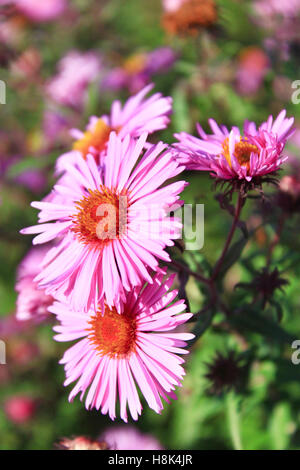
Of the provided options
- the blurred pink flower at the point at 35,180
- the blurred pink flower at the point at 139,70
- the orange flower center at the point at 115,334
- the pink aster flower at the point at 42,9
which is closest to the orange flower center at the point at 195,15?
the blurred pink flower at the point at 139,70

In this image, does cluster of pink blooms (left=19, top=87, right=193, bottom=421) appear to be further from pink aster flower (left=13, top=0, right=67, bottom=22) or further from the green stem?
pink aster flower (left=13, top=0, right=67, bottom=22)

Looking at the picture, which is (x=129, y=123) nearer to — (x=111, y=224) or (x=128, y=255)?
(x=111, y=224)

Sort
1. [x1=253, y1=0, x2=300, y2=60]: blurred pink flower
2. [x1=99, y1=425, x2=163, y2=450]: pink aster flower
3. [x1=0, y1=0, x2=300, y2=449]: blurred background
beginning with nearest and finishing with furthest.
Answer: [x1=0, y1=0, x2=300, y2=449]: blurred background → [x1=99, y1=425, x2=163, y2=450]: pink aster flower → [x1=253, y1=0, x2=300, y2=60]: blurred pink flower

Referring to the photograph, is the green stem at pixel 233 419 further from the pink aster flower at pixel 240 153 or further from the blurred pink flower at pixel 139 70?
the blurred pink flower at pixel 139 70

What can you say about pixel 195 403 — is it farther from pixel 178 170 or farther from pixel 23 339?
pixel 23 339

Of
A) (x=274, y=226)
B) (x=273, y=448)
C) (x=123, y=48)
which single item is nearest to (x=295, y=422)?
(x=273, y=448)

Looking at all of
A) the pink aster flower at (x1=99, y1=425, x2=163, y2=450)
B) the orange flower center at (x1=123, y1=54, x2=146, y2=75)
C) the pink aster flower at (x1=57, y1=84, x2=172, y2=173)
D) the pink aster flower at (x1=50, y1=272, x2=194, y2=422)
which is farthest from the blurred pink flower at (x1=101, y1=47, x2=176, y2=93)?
the pink aster flower at (x1=99, y1=425, x2=163, y2=450)
